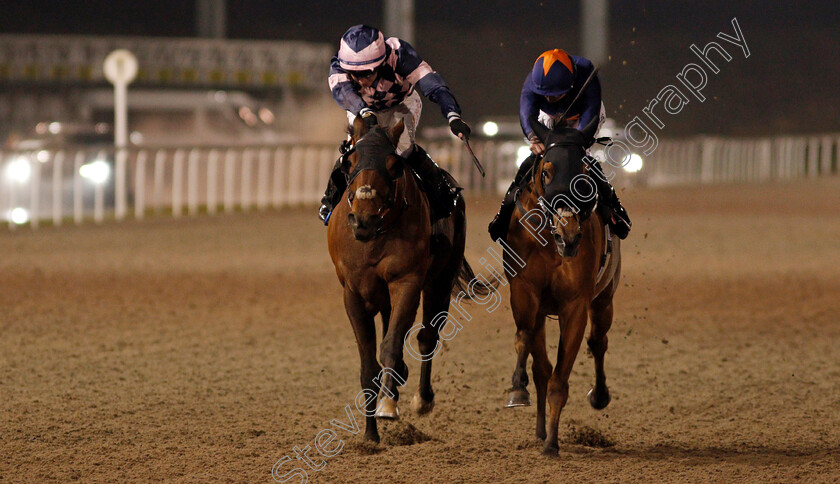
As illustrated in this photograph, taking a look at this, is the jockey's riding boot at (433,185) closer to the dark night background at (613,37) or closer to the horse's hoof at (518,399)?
the horse's hoof at (518,399)

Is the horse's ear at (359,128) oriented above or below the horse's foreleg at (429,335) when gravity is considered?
above

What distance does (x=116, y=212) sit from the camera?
2033 cm

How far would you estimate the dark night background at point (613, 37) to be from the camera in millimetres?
58875

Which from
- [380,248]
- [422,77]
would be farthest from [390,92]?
[380,248]

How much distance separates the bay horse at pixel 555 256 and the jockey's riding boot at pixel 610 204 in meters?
0.10

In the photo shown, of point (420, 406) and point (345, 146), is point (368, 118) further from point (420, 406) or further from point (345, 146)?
point (420, 406)

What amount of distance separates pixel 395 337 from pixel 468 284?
4.99 ft

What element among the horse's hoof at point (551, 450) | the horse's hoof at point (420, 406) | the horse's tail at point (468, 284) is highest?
the horse's tail at point (468, 284)

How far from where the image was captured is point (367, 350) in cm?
620

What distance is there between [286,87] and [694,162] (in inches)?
493

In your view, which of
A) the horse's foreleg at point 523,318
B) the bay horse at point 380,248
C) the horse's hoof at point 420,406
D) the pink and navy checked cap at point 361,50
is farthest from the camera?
the horse's hoof at point 420,406

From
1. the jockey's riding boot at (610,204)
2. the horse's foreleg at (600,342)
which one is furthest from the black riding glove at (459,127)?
the horse's foreleg at (600,342)

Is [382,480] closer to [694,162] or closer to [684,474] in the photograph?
[684,474]

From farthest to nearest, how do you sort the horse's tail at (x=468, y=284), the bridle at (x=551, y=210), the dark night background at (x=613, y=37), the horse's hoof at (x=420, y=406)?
1. the dark night background at (x=613, y=37)
2. the horse's tail at (x=468, y=284)
3. the horse's hoof at (x=420, y=406)
4. the bridle at (x=551, y=210)
